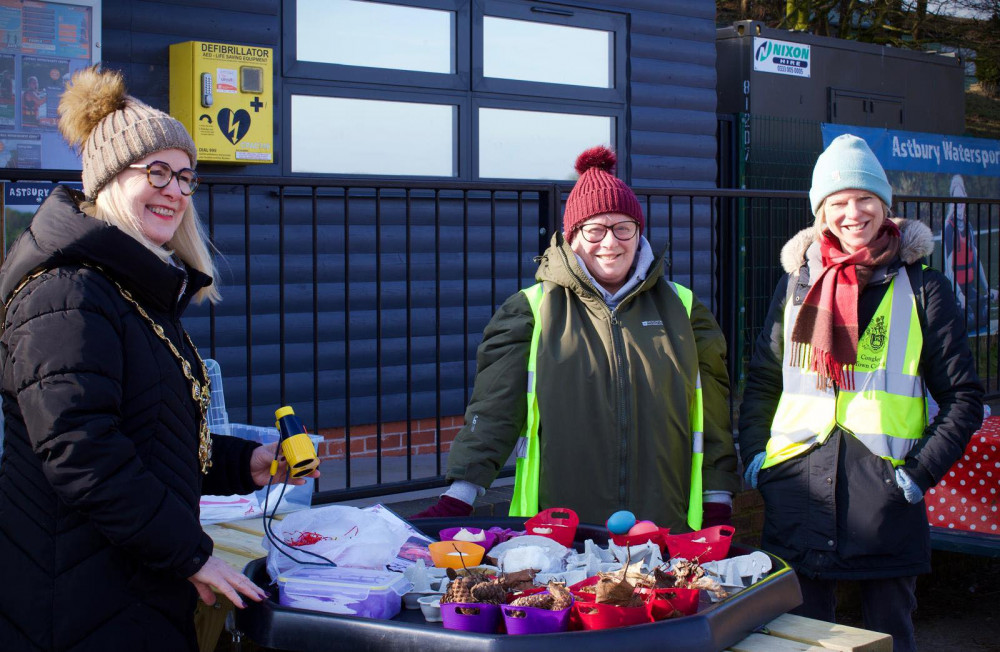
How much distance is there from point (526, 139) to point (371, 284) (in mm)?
1724

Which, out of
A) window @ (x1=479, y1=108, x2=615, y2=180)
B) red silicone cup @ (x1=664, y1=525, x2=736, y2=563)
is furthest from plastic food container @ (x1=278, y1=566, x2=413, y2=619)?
window @ (x1=479, y1=108, x2=615, y2=180)

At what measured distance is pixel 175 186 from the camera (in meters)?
2.42

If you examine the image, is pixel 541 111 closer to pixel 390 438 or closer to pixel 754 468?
pixel 390 438

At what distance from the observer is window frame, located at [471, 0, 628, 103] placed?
296 inches

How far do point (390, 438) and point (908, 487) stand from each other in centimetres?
439

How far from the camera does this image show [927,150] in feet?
37.7

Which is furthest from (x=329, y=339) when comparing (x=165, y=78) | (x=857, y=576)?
(x=857, y=576)

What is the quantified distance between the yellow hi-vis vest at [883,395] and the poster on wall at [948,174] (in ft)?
23.8

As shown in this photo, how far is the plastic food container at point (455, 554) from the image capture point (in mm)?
2578

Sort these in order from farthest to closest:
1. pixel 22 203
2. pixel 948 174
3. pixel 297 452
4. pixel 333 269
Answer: pixel 948 174, pixel 333 269, pixel 22 203, pixel 297 452

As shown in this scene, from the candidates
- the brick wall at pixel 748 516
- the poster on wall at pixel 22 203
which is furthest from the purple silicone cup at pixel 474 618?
the poster on wall at pixel 22 203

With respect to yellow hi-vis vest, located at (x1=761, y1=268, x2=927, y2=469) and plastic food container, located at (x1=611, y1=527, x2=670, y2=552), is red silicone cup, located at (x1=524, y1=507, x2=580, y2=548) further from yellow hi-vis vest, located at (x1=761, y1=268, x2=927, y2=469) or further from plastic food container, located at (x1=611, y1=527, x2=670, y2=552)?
yellow hi-vis vest, located at (x1=761, y1=268, x2=927, y2=469)

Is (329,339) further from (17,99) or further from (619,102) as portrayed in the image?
(619,102)

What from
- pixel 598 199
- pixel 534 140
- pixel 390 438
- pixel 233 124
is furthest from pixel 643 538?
pixel 534 140
